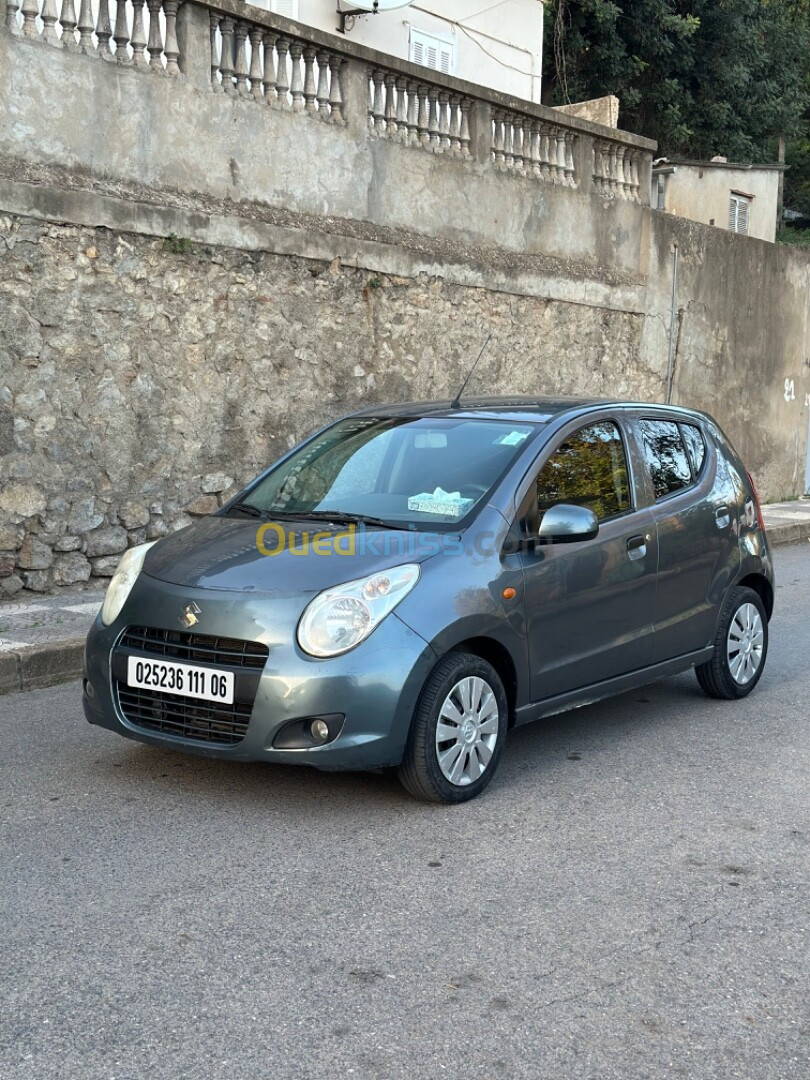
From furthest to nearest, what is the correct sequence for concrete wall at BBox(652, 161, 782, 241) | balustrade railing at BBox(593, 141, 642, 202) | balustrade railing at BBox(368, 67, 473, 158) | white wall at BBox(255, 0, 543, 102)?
concrete wall at BBox(652, 161, 782, 241) < white wall at BBox(255, 0, 543, 102) < balustrade railing at BBox(593, 141, 642, 202) < balustrade railing at BBox(368, 67, 473, 158)

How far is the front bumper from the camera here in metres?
4.52

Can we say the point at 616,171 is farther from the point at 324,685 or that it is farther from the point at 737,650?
the point at 324,685

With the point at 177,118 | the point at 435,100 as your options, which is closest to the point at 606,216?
the point at 435,100

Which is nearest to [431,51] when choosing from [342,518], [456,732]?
[342,518]

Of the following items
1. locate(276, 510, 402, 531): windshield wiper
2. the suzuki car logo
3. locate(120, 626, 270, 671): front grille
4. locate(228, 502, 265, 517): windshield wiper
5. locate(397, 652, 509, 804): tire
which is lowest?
→ locate(397, 652, 509, 804): tire

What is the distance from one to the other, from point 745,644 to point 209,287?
5.40 metres

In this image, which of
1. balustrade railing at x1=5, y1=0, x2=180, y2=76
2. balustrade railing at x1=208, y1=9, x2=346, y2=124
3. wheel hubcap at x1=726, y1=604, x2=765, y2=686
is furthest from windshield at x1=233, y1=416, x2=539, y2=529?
balustrade railing at x1=208, y1=9, x2=346, y2=124

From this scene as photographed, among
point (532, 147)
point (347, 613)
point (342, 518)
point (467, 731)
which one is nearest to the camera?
point (347, 613)

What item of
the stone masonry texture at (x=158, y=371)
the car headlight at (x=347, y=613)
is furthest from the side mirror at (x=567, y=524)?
the stone masonry texture at (x=158, y=371)

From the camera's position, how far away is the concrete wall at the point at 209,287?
8.83 metres

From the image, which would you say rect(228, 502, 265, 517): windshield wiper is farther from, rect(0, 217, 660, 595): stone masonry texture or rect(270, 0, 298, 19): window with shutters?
rect(270, 0, 298, 19): window with shutters

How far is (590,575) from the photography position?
5453 mm

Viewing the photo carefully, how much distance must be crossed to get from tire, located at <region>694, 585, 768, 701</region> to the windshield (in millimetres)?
1745

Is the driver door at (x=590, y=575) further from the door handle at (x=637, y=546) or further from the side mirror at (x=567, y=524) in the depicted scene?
the side mirror at (x=567, y=524)
